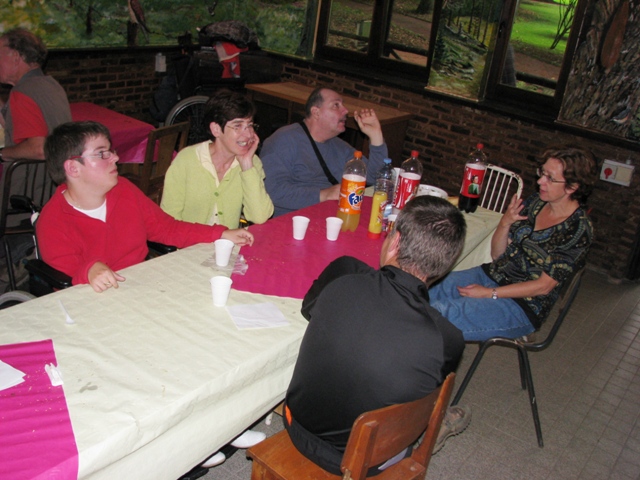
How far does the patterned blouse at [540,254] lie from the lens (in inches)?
102

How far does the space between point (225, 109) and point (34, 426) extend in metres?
1.69

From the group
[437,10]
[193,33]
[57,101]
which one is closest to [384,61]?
[437,10]

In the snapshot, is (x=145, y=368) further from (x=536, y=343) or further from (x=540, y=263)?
(x=540, y=263)

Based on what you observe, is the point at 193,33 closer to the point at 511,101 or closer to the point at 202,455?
the point at 511,101

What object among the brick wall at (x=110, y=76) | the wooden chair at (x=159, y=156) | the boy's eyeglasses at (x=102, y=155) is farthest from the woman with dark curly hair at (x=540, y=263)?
the brick wall at (x=110, y=76)

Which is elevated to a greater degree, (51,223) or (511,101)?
(511,101)

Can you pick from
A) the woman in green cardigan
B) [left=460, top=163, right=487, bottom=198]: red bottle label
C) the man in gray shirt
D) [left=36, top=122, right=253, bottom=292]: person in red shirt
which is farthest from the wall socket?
[left=36, top=122, right=253, bottom=292]: person in red shirt

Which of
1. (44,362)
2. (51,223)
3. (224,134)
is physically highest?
(224,134)

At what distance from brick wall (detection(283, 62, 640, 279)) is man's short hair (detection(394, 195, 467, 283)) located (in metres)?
3.28

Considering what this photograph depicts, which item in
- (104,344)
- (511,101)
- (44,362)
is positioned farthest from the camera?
(511,101)

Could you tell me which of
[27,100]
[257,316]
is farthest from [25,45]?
[257,316]

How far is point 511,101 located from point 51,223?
3.99 metres

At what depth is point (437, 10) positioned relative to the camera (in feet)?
17.0

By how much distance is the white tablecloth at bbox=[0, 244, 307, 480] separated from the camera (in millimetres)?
1426
